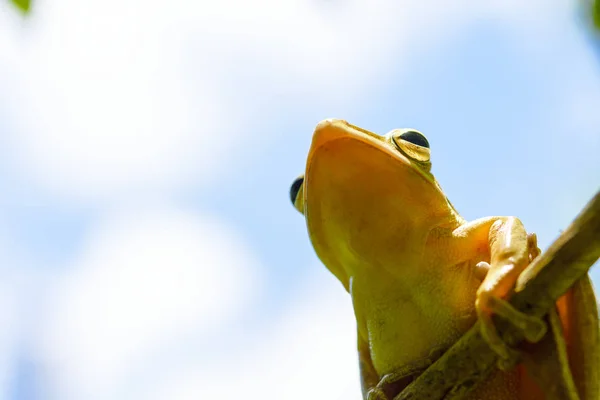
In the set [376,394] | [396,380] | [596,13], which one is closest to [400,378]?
[396,380]

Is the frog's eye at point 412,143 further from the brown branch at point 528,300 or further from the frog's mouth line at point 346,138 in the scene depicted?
the brown branch at point 528,300

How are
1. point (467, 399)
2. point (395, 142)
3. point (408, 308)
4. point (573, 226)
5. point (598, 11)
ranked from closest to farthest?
point (598, 11) → point (573, 226) → point (467, 399) → point (408, 308) → point (395, 142)

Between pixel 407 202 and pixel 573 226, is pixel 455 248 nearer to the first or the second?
pixel 407 202

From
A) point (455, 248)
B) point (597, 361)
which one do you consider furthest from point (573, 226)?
point (455, 248)

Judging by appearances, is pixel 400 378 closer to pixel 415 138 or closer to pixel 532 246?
pixel 532 246

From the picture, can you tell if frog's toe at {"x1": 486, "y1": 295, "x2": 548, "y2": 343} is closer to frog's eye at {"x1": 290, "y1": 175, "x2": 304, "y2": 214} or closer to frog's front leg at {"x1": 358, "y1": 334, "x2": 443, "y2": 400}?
frog's front leg at {"x1": 358, "y1": 334, "x2": 443, "y2": 400}
